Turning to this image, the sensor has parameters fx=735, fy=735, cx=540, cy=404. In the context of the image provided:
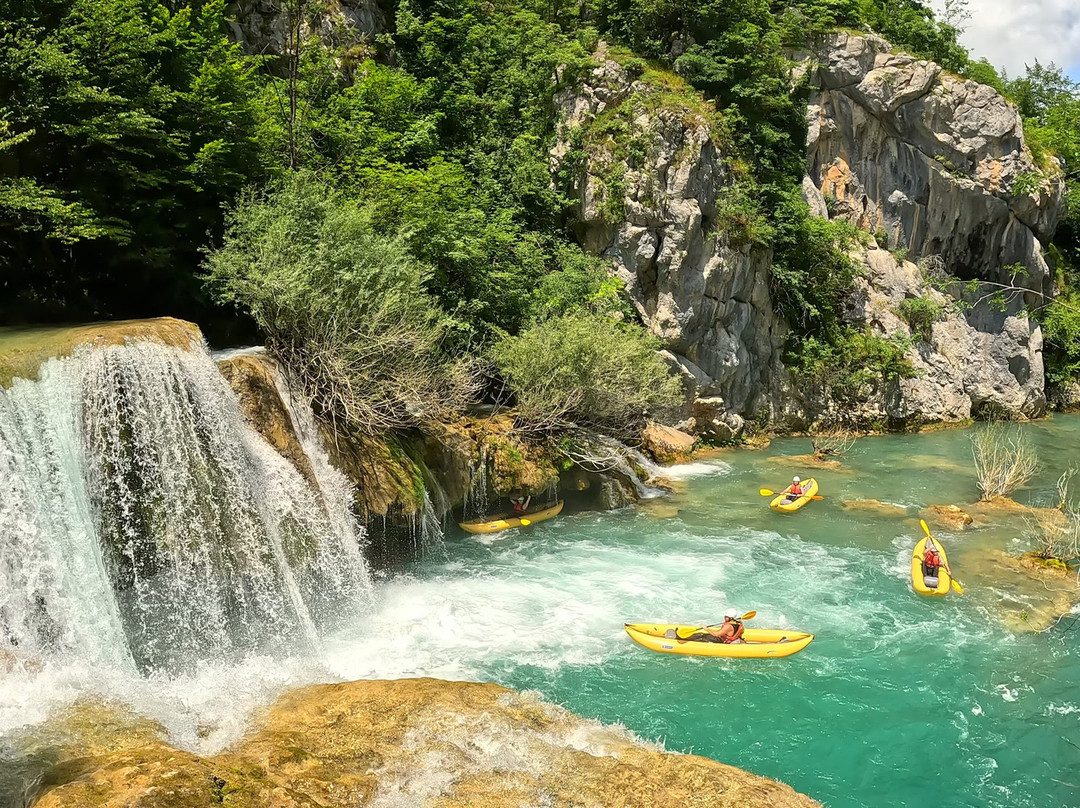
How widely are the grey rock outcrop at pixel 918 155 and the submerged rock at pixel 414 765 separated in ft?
72.0

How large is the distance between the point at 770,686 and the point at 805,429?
15.2 metres

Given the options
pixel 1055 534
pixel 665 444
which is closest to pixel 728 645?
pixel 1055 534

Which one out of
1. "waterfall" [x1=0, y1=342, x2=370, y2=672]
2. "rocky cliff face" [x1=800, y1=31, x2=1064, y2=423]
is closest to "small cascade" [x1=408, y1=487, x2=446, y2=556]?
"waterfall" [x1=0, y1=342, x2=370, y2=672]

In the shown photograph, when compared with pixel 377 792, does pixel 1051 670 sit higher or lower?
lower

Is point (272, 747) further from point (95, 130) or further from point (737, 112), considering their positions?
point (737, 112)

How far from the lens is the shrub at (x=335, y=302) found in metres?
10.4

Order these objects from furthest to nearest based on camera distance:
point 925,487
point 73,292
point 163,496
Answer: point 925,487
point 73,292
point 163,496

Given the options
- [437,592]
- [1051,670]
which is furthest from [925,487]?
[437,592]

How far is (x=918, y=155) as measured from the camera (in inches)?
981

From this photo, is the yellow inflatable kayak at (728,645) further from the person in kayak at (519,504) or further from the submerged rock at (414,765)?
the person in kayak at (519,504)

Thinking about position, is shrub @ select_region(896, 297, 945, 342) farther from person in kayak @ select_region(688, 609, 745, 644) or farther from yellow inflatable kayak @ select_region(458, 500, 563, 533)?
person in kayak @ select_region(688, 609, 745, 644)

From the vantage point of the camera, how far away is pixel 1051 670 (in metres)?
8.61

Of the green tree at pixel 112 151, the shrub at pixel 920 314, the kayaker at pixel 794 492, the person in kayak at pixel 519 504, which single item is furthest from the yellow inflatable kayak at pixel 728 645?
the shrub at pixel 920 314

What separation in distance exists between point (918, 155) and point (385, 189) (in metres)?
19.9
